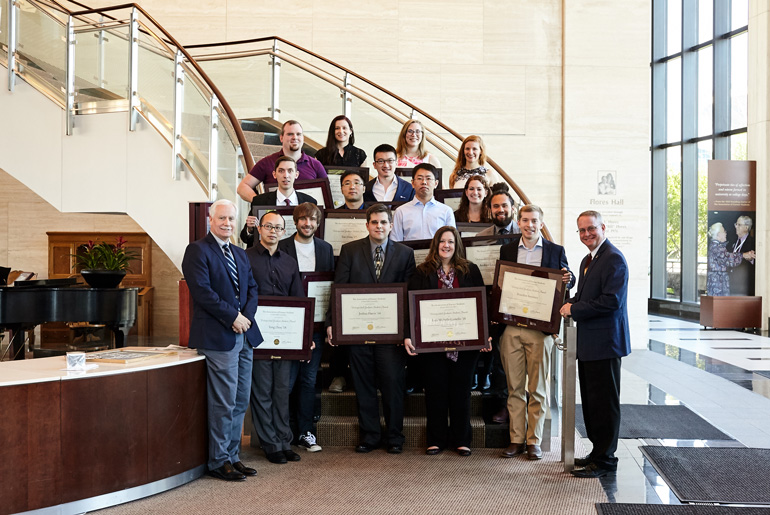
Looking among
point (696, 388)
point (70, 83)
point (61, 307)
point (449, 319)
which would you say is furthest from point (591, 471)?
point (70, 83)

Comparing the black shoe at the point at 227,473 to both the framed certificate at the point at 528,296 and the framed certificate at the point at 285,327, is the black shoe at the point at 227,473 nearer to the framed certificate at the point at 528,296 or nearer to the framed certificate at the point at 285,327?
the framed certificate at the point at 285,327

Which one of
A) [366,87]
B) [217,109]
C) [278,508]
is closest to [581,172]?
[366,87]

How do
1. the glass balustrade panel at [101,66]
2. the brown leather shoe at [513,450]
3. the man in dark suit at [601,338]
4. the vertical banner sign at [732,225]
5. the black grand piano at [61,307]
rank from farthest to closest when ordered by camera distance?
1. the vertical banner sign at [732,225]
2. the glass balustrade panel at [101,66]
3. the black grand piano at [61,307]
4. the brown leather shoe at [513,450]
5. the man in dark suit at [601,338]

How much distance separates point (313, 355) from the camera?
5477 millimetres

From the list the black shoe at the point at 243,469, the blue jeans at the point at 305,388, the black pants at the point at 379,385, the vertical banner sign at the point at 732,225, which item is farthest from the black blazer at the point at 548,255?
the vertical banner sign at the point at 732,225

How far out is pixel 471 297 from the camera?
5.34 m

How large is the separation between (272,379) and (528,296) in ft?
6.24

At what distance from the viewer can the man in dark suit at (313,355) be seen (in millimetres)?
5430

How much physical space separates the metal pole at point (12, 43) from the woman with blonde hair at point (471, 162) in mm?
5171

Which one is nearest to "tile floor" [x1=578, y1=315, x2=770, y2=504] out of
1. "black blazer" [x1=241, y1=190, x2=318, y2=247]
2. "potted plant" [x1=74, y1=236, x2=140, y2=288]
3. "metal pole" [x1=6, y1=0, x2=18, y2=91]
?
"black blazer" [x1=241, y1=190, x2=318, y2=247]

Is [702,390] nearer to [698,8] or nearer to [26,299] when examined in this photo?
[26,299]

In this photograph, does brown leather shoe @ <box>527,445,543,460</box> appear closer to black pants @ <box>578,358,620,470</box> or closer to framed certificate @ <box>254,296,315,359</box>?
black pants @ <box>578,358,620,470</box>

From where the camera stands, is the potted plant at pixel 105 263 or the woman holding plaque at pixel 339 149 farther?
the potted plant at pixel 105 263

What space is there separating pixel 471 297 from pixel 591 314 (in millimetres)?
857
